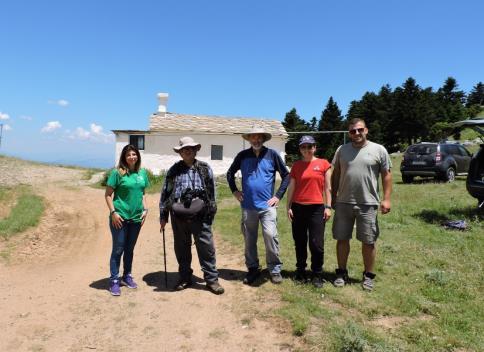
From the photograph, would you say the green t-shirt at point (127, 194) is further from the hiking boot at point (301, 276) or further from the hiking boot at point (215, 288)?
the hiking boot at point (301, 276)

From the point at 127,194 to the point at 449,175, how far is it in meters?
14.4

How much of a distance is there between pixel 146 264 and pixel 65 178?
17336 mm

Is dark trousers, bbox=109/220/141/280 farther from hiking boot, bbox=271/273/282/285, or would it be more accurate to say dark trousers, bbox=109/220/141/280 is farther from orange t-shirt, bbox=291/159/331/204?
orange t-shirt, bbox=291/159/331/204

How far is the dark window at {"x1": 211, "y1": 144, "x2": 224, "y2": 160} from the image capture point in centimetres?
2359

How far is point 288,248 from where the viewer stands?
7180mm

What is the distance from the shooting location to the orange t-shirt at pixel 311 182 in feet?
16.3

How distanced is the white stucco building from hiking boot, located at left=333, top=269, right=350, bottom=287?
701 inches

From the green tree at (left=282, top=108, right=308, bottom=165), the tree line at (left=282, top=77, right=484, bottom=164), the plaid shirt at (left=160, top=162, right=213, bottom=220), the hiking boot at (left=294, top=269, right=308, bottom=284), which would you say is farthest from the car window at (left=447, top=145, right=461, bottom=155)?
the green tree at (left=282, top=108, right=308, bottom=165)

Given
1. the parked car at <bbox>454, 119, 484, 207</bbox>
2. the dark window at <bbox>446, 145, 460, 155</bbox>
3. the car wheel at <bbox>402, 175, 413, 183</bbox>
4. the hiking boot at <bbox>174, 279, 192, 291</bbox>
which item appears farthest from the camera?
the car wheel at <bbox>402, 175, 413, 183</bbox>

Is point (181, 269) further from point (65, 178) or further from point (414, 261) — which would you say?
point (65, 178)

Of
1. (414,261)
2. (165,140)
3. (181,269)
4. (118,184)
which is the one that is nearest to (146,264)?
(181,269)

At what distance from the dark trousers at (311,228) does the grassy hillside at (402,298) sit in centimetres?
41

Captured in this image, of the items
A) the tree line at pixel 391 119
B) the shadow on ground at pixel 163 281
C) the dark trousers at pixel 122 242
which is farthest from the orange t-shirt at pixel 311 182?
the tree line at pixel 391 119

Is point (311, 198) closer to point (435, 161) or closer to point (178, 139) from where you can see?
point (435, 161)
